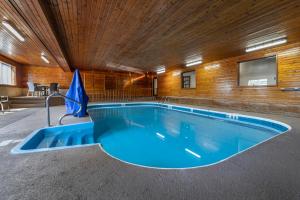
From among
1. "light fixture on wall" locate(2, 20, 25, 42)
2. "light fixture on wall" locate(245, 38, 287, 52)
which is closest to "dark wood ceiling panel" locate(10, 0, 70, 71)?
"light fixture on wall" locate(2, 20, 25, 42)

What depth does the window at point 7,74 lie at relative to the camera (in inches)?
294

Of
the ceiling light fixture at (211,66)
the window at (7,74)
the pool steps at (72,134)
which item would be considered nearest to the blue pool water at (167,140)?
the pool steps at (72,134)

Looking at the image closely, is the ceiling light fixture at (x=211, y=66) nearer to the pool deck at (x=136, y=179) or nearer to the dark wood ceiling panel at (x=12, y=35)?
the pool deck at (x=136, y=179)

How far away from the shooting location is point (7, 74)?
8102 millimetres

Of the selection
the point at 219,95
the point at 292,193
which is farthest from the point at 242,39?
the point at 292,193

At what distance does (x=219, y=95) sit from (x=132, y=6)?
21.3 ft

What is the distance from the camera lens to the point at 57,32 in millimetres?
4520

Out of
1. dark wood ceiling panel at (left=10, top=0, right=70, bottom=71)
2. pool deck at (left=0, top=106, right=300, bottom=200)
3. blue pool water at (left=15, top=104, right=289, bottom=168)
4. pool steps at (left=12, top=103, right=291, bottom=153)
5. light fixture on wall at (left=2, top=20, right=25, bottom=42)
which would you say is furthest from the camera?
light fixture on wall at (left=2, top=20, right=25, bottom=42)

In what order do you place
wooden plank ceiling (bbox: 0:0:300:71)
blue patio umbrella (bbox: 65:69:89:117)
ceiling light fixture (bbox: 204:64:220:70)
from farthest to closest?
1. ceiling light fixture (bbox: 204:64:220:70)
2. blue patio umbrella (bbox: 65:69:89:117)
3. wooden plank ceiling (bbox: 0:0:300:71)

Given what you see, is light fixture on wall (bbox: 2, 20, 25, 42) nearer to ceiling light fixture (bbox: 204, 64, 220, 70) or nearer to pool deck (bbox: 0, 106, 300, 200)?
pool deck (bbox: 0, 106, 300, 200)

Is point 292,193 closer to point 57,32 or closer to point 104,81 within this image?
point 57,32

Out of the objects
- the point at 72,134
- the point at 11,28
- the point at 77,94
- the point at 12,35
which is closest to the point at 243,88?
the point at 77,94

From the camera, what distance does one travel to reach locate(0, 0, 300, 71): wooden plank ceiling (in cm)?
311

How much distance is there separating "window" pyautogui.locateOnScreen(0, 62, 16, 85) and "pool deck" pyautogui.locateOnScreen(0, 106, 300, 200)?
7805 millimetres
